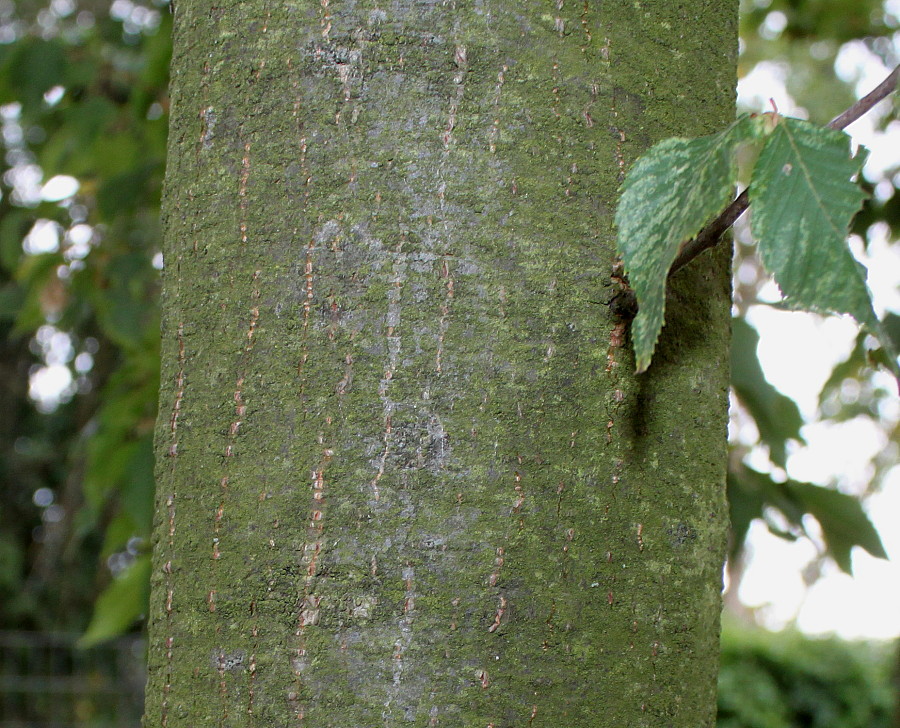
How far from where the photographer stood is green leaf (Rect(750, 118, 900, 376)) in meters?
0.47

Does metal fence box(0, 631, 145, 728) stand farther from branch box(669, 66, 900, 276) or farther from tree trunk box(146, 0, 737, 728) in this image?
branch box(669, 66, 900, 276)

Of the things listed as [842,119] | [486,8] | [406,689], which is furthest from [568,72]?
[406,689]

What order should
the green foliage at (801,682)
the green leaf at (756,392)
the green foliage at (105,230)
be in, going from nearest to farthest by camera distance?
the green leaf at (756,392) → the green foliage at (105,230) → the green foliage at (801,682)

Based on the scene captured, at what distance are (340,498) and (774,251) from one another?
0.97 feet

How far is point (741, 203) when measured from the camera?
0.54 meters

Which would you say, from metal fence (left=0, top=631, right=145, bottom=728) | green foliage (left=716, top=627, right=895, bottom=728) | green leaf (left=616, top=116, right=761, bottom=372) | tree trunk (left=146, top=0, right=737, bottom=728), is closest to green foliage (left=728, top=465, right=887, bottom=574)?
tree trunk (left=146, top=0, right=737, bottom=728)

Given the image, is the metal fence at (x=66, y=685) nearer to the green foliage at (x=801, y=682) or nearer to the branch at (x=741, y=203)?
the green foliage at (x=801, y=682)

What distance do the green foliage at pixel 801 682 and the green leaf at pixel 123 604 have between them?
5.79 meters

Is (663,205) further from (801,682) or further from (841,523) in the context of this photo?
(801,682)

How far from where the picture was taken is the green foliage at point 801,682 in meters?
6.30

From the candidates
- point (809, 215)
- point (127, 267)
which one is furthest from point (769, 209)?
point (127, 267)

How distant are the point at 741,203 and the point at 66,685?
19.6ft

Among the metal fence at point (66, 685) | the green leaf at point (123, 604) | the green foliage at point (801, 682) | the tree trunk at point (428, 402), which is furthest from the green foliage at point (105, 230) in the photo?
the green foliage at point (801, 682)

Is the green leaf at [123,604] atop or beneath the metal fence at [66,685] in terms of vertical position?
atop
